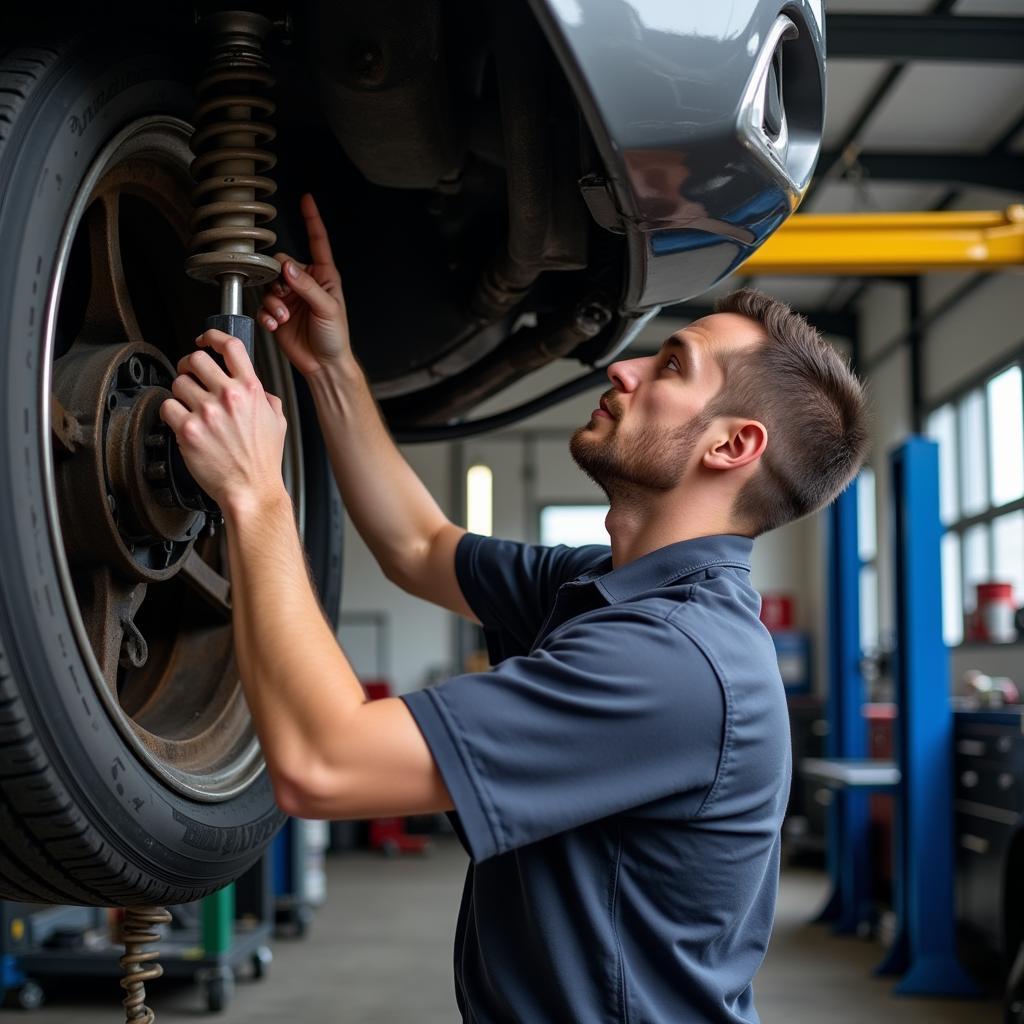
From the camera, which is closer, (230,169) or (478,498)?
(230,169)

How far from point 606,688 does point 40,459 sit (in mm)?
455

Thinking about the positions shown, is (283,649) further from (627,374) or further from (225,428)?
(627,374)

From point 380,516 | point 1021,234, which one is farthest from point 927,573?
point 380,516

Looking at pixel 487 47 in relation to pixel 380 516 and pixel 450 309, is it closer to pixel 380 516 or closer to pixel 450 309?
pixel 450 309

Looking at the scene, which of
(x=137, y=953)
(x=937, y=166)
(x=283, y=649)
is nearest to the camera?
(x=283, y=649)

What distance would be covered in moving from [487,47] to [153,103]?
12.8 inches

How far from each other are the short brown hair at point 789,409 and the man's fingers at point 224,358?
0.51 m

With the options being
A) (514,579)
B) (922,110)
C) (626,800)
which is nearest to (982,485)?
(922,110)

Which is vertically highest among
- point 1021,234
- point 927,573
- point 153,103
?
point 1021,234

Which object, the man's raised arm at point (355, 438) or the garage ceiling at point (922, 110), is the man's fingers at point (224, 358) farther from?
the garage ceiling at point (922, 110)

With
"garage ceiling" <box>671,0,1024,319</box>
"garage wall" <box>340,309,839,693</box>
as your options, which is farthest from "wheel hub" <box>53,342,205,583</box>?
"garage wall" <box>340,309,839,693</box>

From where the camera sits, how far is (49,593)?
0.82 metres

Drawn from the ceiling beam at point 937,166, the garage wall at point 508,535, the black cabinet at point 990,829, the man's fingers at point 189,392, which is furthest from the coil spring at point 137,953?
the garage wall at point 508,535

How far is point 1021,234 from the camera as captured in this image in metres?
4.11
